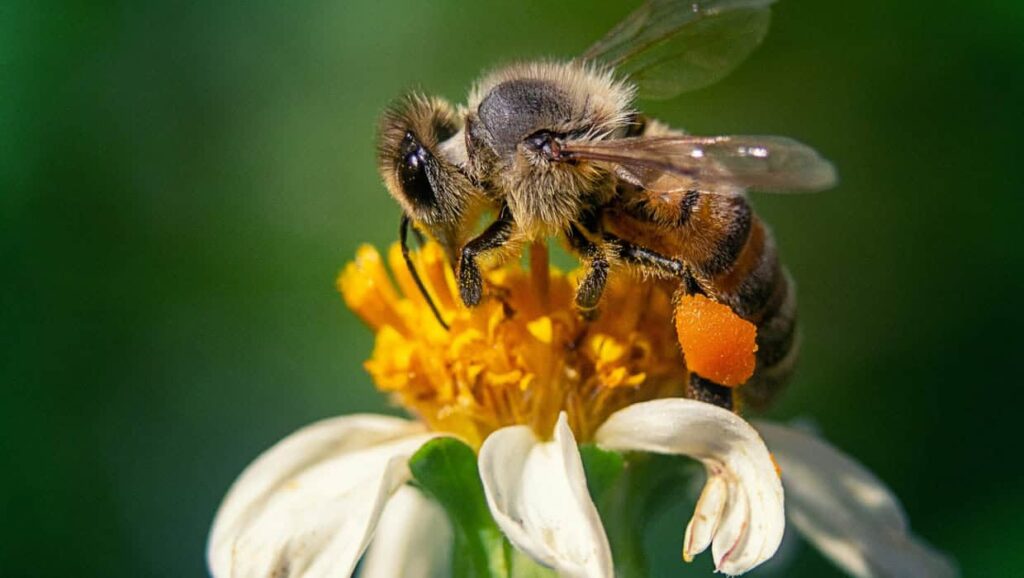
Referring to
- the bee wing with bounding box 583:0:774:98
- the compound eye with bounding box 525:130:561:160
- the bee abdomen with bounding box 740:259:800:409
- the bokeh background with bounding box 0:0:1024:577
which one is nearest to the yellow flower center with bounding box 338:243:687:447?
the bee abdomen with bounding box 740:259:800:409

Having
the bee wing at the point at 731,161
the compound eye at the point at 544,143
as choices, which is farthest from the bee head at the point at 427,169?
the bee wing at the point at 731,161

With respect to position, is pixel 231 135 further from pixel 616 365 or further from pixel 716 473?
pixel 716 473

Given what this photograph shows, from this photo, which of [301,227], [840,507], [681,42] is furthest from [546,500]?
[301,227]

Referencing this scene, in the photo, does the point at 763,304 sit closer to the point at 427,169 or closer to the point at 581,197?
the point at 581,197

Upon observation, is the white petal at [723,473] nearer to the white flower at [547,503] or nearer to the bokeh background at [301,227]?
the white flower at [547,503]

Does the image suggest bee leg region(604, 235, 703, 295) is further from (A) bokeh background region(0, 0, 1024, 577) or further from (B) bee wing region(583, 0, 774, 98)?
(A) bokeh background region(0, 0, 1024, 577)

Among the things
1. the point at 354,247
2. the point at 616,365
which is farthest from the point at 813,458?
the point at 354,247
